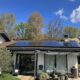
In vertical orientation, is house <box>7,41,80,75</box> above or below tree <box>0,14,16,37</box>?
below

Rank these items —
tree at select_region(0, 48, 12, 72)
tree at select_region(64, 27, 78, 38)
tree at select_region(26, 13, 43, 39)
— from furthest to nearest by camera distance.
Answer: tree at select_region(64, 27, 78, 38) < tree at select_region(26, 13, 43, 39) < tree at select_region(0, 48, 12, 72)

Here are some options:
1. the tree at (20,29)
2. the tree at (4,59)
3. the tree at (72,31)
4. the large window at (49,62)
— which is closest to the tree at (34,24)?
the tree at (20,29)

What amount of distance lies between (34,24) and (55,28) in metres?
6.38

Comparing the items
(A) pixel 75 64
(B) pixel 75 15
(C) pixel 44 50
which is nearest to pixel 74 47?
(A) pixel 75 64

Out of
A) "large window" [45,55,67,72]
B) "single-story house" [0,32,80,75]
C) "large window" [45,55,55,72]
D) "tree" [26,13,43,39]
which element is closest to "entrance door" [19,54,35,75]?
"single-story house" [0,32,80,75]

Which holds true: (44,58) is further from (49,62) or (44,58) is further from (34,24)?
(34,24)

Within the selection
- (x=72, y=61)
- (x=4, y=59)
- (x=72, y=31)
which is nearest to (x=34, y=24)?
(x=72, y=31)

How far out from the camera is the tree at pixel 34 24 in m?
60.8

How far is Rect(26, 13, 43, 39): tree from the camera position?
6078 centimetres

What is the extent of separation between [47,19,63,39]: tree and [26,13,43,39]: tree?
305 cm

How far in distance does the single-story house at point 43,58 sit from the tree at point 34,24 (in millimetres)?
33727

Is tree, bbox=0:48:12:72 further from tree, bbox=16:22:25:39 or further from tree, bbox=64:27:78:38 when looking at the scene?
tree, bbox=64:27:78:38

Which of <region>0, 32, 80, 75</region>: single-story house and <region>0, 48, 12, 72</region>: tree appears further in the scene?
<region>0, 32, 80, 75</region>: single-story house

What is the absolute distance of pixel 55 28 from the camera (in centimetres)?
6153
